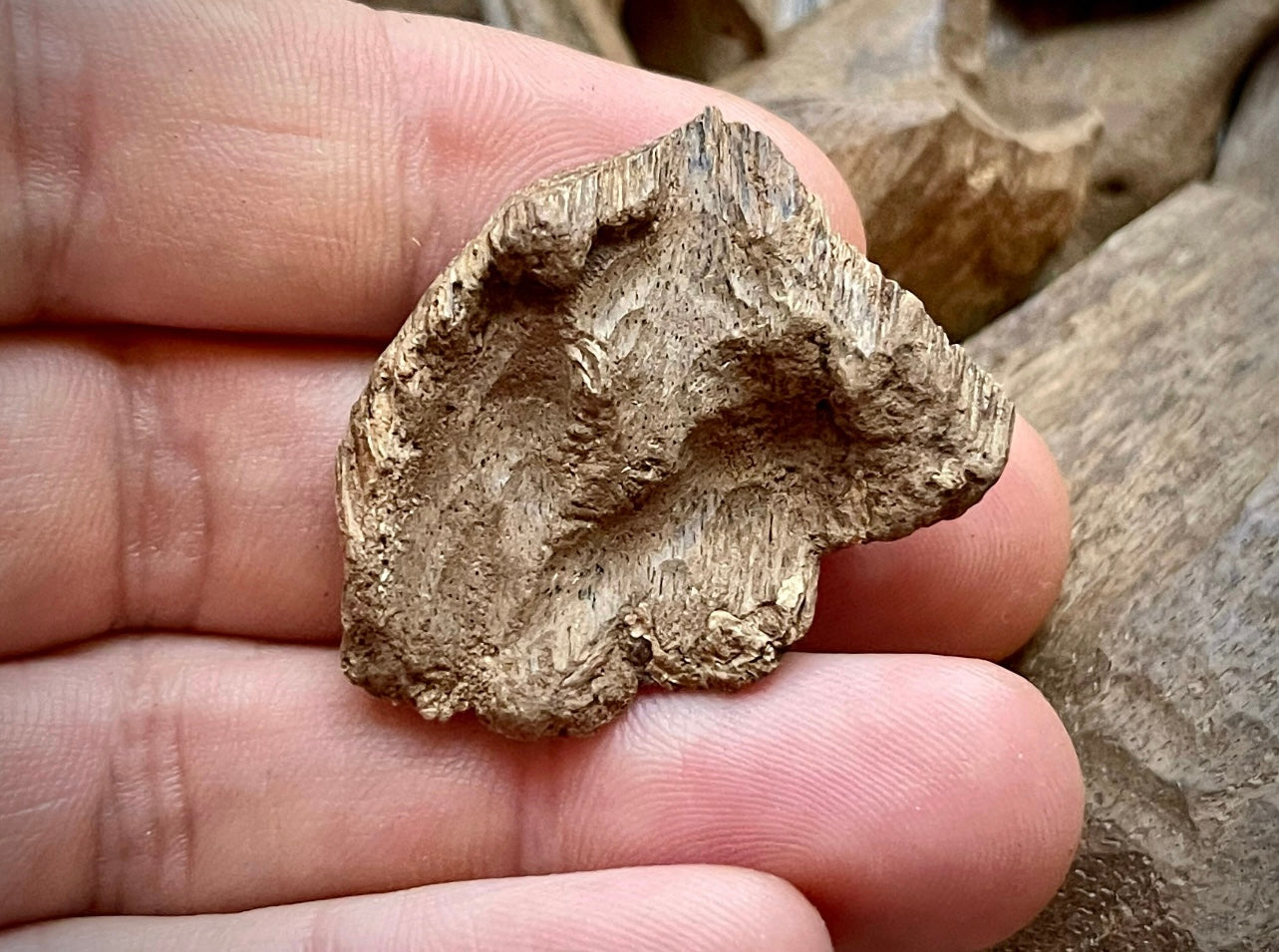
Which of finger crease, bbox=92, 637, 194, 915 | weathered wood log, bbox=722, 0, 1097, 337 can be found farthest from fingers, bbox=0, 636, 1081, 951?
weathered wood log, bbox=722, 0, 1097, 337

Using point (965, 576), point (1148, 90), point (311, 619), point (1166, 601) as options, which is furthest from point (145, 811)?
point (1148, 90)

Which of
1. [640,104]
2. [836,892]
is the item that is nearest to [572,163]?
[640,104]

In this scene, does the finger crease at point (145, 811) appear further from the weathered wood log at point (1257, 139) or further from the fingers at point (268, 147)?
the weathered wood log at point (1257, 139)

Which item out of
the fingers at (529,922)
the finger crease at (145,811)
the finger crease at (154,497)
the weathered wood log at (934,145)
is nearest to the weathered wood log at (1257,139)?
the weathered wood log at (934,145)

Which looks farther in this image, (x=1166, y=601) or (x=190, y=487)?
(x=1166, y=601)

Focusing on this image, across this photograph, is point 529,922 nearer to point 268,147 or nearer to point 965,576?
point 965,576

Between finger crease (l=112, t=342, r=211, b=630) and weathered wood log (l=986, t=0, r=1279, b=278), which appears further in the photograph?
weathered wood log (l=986, t=0, r=1279, b=278)

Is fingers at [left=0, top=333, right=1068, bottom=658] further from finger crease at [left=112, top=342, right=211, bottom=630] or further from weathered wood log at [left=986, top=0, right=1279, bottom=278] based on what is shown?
weathered wood log at [left=986, top=0, right=1279, bottom=278]
